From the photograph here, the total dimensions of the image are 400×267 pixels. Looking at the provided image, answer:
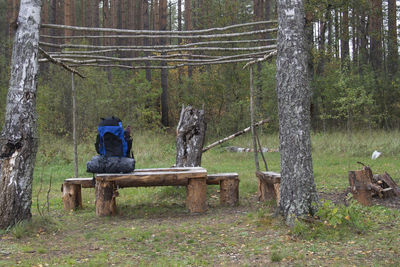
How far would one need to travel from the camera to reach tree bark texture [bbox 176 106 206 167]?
28.0ft

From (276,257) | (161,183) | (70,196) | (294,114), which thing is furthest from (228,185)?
(276,257)

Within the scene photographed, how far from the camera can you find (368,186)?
267 inches

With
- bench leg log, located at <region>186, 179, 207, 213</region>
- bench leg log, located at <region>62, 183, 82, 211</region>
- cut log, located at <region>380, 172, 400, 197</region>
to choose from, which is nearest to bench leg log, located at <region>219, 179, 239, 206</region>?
bench leg log, located at <region>186, 179, 207, 213</region>

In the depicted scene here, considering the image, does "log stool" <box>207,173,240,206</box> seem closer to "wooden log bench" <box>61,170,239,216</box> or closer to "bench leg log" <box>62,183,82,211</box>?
"wooden log bench" <box>61,170,239,216</box>

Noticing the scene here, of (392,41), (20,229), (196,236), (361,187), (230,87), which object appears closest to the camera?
(20,229)

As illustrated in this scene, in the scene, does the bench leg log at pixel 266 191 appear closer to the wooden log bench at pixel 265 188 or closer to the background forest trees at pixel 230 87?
the wooden log bench at pixel 265 188

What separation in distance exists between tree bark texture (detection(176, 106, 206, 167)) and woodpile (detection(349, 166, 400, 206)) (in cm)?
300

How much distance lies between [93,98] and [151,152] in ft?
11.3

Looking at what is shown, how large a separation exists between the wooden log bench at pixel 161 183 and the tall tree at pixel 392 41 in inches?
559

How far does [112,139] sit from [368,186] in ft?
13.4

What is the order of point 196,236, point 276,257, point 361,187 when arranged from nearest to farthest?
1. point 276,257
2. point 196,236
3. point 361,187

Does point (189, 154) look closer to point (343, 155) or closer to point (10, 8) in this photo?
point (343, 155)

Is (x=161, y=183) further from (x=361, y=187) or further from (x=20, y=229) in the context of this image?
(x=361, y=187)

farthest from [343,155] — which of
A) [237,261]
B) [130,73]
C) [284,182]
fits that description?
[130,73]
